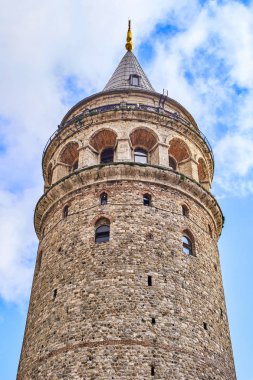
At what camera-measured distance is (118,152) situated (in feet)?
91.1

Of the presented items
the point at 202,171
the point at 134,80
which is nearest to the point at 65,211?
the point at 202,171

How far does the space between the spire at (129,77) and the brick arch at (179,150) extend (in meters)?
4.32

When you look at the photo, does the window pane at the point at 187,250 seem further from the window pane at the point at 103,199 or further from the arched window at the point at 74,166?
the arched window at the point at 74,166

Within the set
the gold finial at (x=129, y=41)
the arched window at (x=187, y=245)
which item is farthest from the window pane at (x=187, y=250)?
the gold finial at (x=129, y=41)

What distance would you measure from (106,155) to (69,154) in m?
2.21

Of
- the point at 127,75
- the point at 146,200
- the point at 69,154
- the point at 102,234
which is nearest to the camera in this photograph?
the point at 102,234

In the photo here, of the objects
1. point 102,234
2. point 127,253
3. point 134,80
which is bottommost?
point 127,253

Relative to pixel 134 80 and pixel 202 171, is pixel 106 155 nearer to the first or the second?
pixel 202 171

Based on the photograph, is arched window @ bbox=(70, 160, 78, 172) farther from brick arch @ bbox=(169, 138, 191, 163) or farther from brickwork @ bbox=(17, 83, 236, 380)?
brick arch @ bbox=(169, 138, 191, 163)

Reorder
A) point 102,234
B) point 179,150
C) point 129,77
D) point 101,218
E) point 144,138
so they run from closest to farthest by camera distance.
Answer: point 102,234
point 101,218
point 144,138
point 179,150
point 129,77

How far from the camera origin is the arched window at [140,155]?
93.9 ft

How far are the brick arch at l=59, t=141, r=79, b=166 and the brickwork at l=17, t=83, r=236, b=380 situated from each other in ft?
0.19

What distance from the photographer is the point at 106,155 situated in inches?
1150

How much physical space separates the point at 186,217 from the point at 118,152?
480cm
